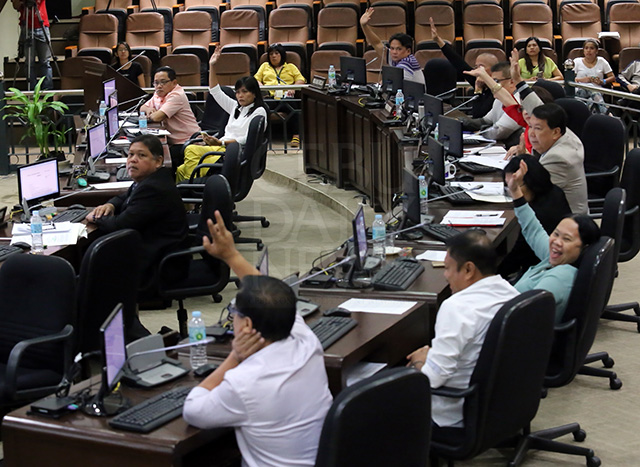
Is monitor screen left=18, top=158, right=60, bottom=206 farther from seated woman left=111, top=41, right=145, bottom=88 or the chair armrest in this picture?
seated woman left=111, top=41, right=145, bottom=88

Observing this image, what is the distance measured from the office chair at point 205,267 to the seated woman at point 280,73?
539 cm

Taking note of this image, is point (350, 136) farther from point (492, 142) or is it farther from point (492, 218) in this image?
point (492, 218)

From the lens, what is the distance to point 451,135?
6.11 m

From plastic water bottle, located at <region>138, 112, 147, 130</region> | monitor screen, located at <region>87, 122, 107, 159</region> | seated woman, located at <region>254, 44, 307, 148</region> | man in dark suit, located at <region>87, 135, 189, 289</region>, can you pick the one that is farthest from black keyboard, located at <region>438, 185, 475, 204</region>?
seated woman, located at <region>254, 44, 307, 148</region>

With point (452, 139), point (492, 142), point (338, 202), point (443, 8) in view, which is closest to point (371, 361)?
point (452, 139)

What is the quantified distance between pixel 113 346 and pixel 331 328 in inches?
32.2

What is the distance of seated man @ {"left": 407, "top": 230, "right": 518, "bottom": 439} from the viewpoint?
3.13m

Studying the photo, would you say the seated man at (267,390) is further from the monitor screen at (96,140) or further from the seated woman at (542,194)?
the monitor screen at (96,140)

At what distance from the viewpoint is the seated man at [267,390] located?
2.61m

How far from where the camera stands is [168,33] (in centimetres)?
1197

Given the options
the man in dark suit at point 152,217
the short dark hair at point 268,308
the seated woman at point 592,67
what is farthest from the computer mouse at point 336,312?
the seated woman at point 592,67

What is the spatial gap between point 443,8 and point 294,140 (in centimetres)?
256

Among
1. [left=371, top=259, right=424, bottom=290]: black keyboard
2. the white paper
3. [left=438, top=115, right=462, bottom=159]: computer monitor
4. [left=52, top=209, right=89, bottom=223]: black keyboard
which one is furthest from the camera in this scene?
[left=438, top=115, right=462, bottom=159]: computer monitor

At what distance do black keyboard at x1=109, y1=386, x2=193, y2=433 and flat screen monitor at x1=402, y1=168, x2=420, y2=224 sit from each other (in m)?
1.94
